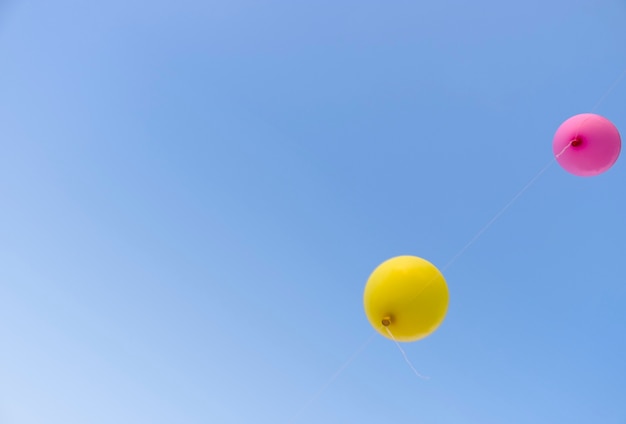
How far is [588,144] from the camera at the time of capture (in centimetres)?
406

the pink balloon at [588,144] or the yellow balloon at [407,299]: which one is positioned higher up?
the pink balloon at [588,144]

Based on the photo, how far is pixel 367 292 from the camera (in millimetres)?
3328

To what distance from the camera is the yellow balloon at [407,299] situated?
2.99m

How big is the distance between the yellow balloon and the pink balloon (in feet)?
6.91

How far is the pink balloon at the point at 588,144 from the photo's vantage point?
4027mm

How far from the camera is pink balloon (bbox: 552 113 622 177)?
4.03 meters

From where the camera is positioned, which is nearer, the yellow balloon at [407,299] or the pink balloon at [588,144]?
the yellow balloon at [407,299]

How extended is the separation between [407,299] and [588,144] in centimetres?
248

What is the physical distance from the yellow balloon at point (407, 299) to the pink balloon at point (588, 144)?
6.91 feet

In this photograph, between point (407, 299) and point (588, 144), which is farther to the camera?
point (588, 144)

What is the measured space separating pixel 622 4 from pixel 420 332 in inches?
225

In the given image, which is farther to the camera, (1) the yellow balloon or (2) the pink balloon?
(2) the pink balloon

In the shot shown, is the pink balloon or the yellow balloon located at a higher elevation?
the pink balloon

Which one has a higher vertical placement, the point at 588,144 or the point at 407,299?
the point at 588,144
